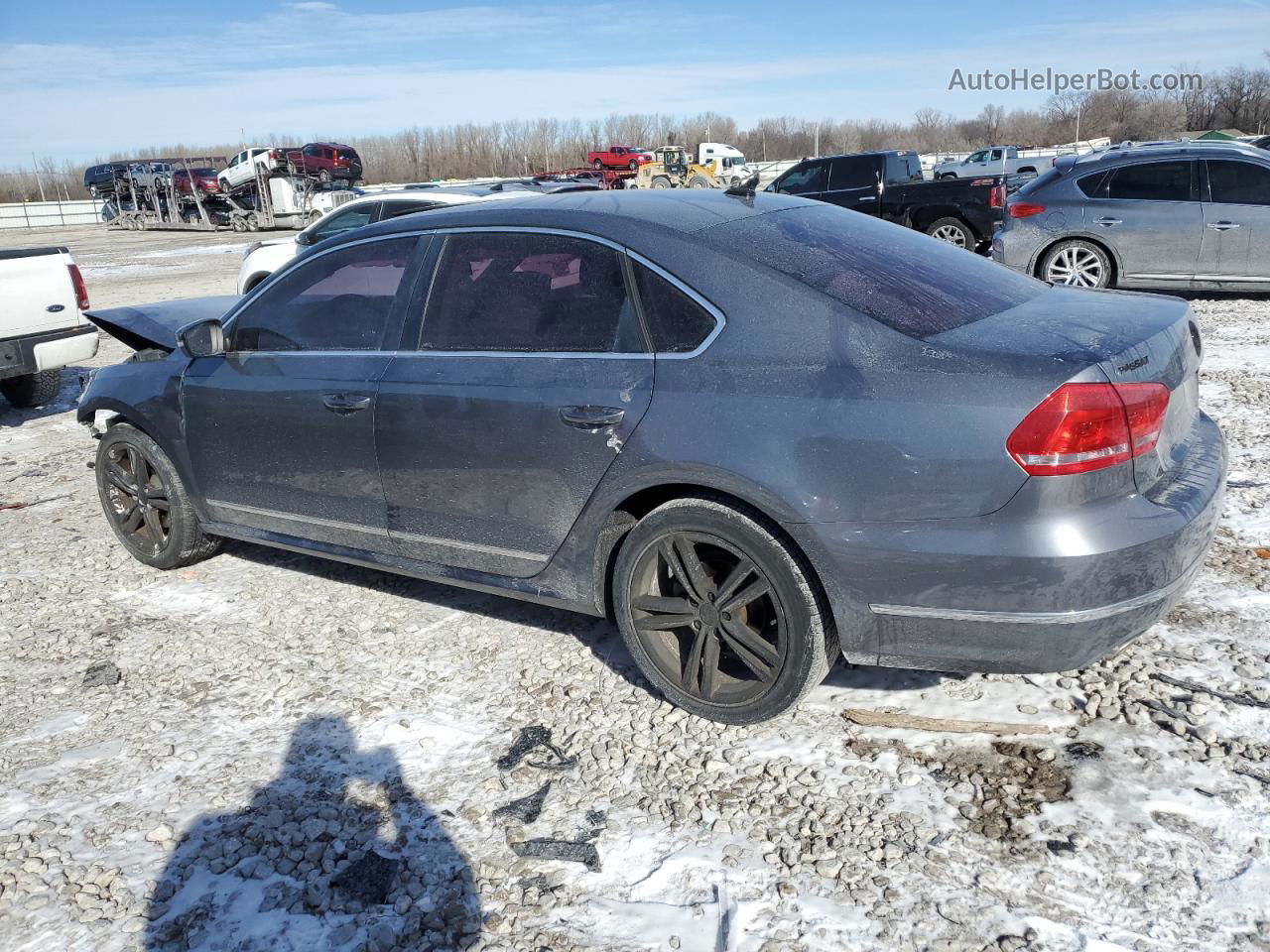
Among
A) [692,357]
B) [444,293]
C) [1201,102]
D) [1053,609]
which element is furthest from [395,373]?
[1201,102]

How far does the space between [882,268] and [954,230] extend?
11868 mm

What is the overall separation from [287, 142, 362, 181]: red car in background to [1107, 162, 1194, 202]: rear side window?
1391 inches

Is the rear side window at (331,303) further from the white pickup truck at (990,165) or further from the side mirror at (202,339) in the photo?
the white pickup truck at (990,165)

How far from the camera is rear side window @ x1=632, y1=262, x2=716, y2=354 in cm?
319

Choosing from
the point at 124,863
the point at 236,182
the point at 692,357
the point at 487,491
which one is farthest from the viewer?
the point at 236,182

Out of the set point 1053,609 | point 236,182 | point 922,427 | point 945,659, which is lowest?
point 945,659

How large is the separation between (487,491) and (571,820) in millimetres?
1208

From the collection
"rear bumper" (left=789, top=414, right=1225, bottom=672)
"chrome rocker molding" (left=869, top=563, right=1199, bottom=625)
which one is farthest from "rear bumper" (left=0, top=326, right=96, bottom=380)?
"chrome rocker molding" (left=869, top=563, right=1199, bottom=625)

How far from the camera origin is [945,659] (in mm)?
2916

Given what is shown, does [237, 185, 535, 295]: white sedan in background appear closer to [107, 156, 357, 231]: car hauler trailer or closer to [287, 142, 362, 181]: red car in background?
[107, 156, 357, 231]: car hauler trailer

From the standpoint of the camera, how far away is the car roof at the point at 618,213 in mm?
3418

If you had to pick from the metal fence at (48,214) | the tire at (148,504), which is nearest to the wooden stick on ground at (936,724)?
the tire at (148,504)

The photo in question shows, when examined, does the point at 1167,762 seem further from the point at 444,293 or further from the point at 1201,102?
the point at 1201,102

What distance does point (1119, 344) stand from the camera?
288cm
